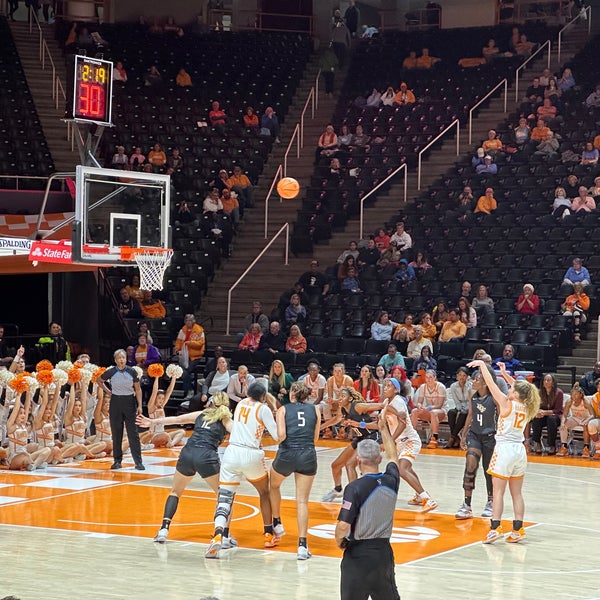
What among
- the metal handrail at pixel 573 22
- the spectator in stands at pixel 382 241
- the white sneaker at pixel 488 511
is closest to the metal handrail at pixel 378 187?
the spectator in stands at pixel 382 241

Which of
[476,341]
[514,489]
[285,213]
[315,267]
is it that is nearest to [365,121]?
[285,213]

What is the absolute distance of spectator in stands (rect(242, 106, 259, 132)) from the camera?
3111cm

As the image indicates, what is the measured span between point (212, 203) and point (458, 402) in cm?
963

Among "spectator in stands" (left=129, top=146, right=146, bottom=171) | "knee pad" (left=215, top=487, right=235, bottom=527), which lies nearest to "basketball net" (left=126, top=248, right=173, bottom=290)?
"knee pad" (left=215, top=487, right=235, bottom=527)

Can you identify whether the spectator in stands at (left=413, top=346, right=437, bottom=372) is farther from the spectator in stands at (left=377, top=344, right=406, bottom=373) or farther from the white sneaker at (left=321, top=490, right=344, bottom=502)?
the white sneaker at (left=321, top=490, right=344, bottom=502)

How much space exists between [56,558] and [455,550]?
382 cm

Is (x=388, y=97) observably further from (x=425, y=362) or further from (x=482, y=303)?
(x=425, y=362)

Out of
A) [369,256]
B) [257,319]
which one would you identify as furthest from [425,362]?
[369,256]

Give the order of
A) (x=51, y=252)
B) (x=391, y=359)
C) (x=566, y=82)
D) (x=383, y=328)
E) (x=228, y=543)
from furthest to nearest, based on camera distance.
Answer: (x=566, y=82), (x=383, y=328), (x=391, y=359), (x=51, y=252), (x=228, y=543)

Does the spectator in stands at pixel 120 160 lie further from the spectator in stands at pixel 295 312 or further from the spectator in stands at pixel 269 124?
the spectator in stands at pixel 295 312

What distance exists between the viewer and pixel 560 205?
24.8m

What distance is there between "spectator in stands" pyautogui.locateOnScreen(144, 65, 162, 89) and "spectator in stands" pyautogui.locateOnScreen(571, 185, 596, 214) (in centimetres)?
1193

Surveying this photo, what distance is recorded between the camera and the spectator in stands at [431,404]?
20578mm

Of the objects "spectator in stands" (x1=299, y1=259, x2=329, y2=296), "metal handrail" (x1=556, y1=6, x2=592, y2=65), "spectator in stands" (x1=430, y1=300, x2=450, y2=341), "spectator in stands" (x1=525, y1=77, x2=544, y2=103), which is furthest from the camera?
"metal handrail" (x1=556, y1=6, x2=592, y2=65)
